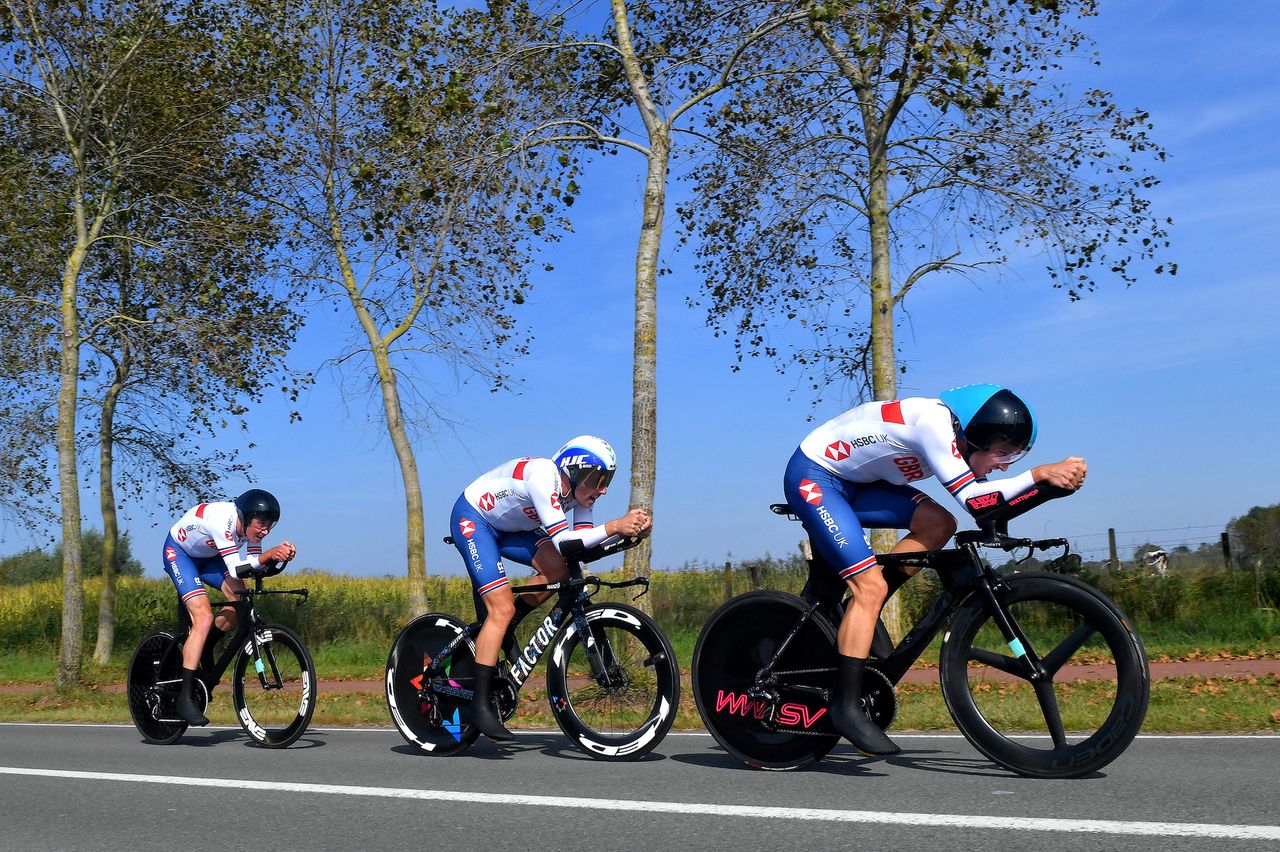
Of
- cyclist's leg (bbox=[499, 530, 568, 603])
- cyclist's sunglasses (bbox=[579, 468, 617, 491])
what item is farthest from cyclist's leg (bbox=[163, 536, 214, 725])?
cyclist's sunglasses (bbox=[579, 468, 617, 491])

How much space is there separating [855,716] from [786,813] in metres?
0.93


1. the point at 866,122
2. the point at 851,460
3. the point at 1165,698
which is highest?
the point at 866,122

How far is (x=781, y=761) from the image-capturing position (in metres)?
6.50

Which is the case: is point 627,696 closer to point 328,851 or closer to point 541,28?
point 328,851

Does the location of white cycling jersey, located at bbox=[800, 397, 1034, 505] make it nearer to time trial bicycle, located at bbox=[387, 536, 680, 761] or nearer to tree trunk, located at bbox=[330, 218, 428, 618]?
time trial bicycle, located at bbox=[387, 536, 680, 761]

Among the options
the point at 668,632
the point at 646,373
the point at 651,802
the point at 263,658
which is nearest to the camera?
the point at 651,802

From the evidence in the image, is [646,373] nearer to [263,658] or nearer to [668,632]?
[263,658]

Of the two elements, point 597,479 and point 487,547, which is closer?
point 597,479

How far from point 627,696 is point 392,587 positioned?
25176 millimetres

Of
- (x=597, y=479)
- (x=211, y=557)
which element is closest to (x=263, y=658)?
(x=211, y=557)

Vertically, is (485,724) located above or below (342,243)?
below

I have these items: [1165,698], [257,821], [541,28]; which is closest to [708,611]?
[541,28]

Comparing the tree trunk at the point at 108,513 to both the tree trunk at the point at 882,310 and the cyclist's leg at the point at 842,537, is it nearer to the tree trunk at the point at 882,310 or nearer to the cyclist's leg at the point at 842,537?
the tree trunk at the point at 882,310

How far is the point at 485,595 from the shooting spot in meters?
7.90
